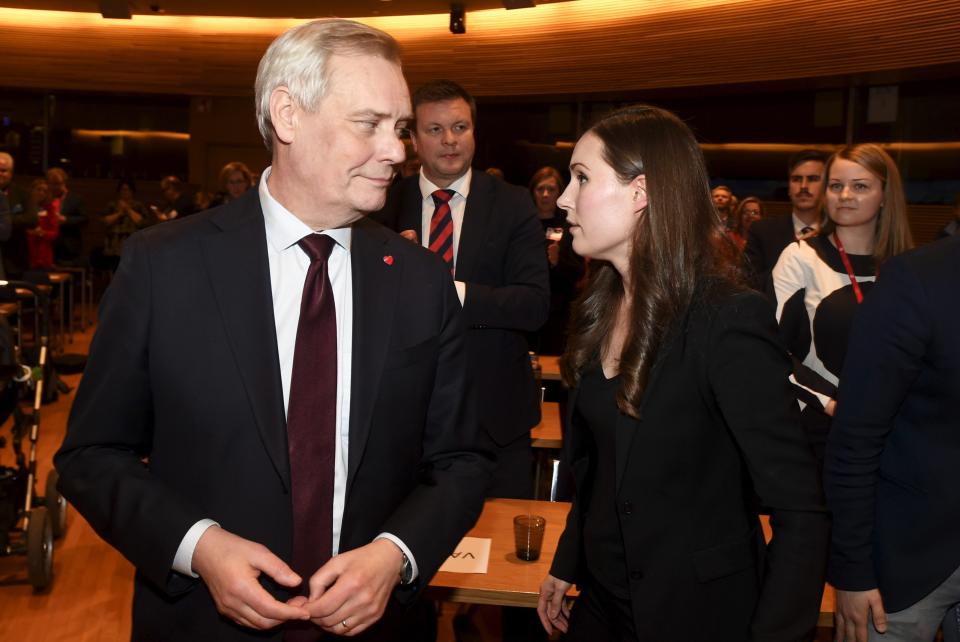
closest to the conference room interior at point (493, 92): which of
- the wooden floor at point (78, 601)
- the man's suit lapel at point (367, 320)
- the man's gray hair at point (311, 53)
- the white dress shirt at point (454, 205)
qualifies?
the wooden floor at point (78, 601)

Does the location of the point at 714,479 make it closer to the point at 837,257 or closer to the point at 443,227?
the point at 443,227

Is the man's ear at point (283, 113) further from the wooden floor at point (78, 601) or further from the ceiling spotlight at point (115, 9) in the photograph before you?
the ceiling spotlight at point (115, 9)

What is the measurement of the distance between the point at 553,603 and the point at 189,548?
89 centimetres

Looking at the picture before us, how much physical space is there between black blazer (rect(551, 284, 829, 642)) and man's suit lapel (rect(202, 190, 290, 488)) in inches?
25.9

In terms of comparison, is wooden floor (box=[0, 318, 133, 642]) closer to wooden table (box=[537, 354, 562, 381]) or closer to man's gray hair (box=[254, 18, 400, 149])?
wooden table (box=[537, 354, 562, 381])

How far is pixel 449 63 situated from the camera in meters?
11.1

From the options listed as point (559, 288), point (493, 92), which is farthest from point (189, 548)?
point (493, 92)

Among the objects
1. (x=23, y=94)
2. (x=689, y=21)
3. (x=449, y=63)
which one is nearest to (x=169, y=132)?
(x=23, y=94)

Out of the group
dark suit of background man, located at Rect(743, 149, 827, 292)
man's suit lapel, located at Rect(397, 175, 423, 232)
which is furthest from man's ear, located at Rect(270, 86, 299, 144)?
dark suit of background man, located at Rect(743, 149, 827, 292)

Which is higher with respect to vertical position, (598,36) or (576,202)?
(598,36)

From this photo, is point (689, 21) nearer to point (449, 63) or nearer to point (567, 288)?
point (449, 63)

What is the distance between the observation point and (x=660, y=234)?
1.69m

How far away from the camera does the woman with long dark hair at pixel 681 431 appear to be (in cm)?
155

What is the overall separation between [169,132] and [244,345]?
43.9 ft
